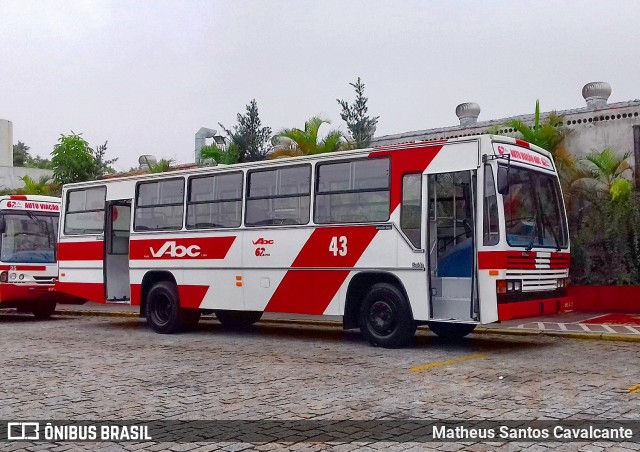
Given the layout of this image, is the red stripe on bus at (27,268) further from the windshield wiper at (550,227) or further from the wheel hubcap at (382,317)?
the windshield wiper at (550,227)

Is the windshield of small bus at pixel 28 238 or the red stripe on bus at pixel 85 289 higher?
the windshield of small bus at pixel 28 238

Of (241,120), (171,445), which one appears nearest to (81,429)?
(171,445)

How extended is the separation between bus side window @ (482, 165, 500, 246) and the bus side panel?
8131mm

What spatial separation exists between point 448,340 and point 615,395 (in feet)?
16.4

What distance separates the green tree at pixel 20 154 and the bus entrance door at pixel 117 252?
5494 cm

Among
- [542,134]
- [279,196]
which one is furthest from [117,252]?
[542,134]

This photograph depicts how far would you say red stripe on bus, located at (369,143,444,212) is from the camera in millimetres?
10703

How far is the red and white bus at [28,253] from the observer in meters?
17.0

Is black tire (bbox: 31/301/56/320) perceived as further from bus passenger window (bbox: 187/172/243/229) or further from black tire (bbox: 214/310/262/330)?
bus passenger window (bbox: 187/172/243/229)

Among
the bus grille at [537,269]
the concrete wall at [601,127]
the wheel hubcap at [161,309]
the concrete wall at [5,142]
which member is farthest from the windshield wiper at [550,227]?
the concrete wall at [5,142]

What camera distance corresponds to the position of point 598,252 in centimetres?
1662

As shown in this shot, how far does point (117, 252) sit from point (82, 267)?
0.83 metres

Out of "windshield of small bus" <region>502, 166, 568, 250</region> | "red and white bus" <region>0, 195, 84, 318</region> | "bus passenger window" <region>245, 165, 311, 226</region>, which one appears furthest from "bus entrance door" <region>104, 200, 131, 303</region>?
"windshield of small bus" <region>502, 166, 568, 250</region>

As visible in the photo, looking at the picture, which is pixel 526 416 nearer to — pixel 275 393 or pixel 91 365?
pixel 275 393
